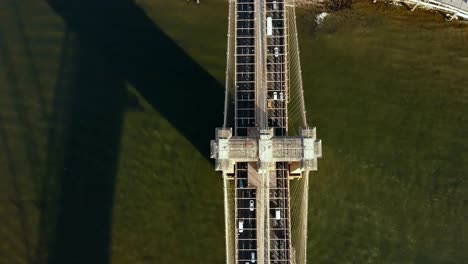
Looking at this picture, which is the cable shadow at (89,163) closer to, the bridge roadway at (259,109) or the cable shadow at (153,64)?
the cable shadow at (153,64)

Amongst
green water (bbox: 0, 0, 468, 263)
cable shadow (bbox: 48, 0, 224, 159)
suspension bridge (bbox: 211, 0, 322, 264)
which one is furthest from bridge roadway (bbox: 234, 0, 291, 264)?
cable shadow (bbox: 48, 0, 224, 159)

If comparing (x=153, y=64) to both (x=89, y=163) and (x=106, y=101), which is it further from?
(x=89, y=163)

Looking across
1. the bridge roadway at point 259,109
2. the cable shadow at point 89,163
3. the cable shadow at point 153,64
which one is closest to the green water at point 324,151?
the cable shadow at point 89,163

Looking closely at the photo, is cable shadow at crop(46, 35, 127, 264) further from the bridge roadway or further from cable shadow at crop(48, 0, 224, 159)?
the bridge roadway

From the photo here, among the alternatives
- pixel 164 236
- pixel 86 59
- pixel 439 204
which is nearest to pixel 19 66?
pixel 86 59

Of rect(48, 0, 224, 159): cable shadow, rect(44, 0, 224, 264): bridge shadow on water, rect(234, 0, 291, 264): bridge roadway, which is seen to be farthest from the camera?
rect(48, 0, 224, 159): cable shadow

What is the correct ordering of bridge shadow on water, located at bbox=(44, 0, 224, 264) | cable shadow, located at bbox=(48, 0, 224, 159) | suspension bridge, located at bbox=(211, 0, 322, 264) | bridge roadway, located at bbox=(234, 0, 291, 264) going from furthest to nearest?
cable shadow, located at bbox=(48, 0, 224, 159), bridge shadow on water, located at bbox=(44, 0, 224, 264), bridge roadway, located at bbox=(234, 0, 291, 264), suspension bridge, located at bbox=(211, 0, 322, 264)

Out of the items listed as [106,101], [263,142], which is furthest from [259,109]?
[106,101]
